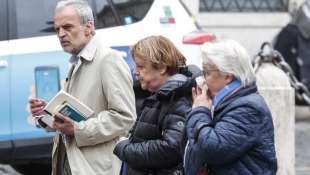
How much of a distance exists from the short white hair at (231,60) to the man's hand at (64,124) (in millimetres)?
884

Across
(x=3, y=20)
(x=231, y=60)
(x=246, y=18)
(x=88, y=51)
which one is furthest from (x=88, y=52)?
(x=246, y=18)

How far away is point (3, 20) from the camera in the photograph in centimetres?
670

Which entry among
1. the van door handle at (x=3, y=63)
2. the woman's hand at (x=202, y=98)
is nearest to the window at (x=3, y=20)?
the van door handle at (x=3, y=63)

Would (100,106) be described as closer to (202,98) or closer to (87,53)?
(87,53)

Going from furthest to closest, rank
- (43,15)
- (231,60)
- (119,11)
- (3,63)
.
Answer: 1. (119,11)
2. (43,15)
3. (3,63)
4. (231,60)

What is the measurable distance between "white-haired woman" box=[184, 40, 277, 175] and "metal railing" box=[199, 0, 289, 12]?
1054 centimetres

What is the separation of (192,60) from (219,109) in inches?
145

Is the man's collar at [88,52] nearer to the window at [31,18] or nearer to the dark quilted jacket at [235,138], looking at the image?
the dark quilted jacket at [235,138]

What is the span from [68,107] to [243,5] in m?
10.3

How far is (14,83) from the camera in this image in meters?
6.54

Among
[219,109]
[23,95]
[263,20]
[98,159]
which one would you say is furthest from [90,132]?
[263,20]

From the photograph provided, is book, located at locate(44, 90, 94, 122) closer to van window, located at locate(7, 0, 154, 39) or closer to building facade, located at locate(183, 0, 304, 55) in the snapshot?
van window, located at locate(7, 0, 154, 39)

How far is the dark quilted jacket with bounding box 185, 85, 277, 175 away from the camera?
3363mm

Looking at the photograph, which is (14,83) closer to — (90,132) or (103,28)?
(103,28)
